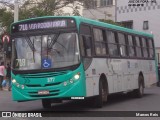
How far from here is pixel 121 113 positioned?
14.4m

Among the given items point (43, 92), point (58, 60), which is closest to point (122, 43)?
point (58, 60)

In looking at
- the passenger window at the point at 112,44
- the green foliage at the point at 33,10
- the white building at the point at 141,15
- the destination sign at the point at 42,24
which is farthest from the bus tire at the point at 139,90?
the white building at the point at 141,15

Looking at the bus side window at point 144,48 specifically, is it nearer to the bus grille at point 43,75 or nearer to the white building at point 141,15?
the bus grille at point 43,75

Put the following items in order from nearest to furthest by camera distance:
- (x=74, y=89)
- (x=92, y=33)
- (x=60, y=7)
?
(x=74, y=89) < (x=92, y=33) < (x=60, y=7)

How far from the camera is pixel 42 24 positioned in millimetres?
15094

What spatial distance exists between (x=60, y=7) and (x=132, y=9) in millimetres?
7206

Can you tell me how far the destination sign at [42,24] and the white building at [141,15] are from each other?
27873 mm

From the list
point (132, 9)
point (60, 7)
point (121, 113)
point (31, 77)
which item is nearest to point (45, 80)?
point (31, 77)

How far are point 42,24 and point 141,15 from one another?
30.2 meters

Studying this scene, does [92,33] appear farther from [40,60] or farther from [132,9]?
[132,9]

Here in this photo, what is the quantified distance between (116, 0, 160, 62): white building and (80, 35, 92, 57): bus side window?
27522 mm

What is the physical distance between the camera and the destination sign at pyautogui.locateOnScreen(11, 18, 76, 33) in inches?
585

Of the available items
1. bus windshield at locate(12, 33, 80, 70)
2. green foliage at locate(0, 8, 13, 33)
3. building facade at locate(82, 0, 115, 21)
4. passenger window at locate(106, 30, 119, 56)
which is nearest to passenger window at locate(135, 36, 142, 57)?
→ passenger window at locate(106, 30, 119, 56)

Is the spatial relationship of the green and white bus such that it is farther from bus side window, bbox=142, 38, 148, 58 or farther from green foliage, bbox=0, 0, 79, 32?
green foliage, bbox=0, 0, 79, 32
